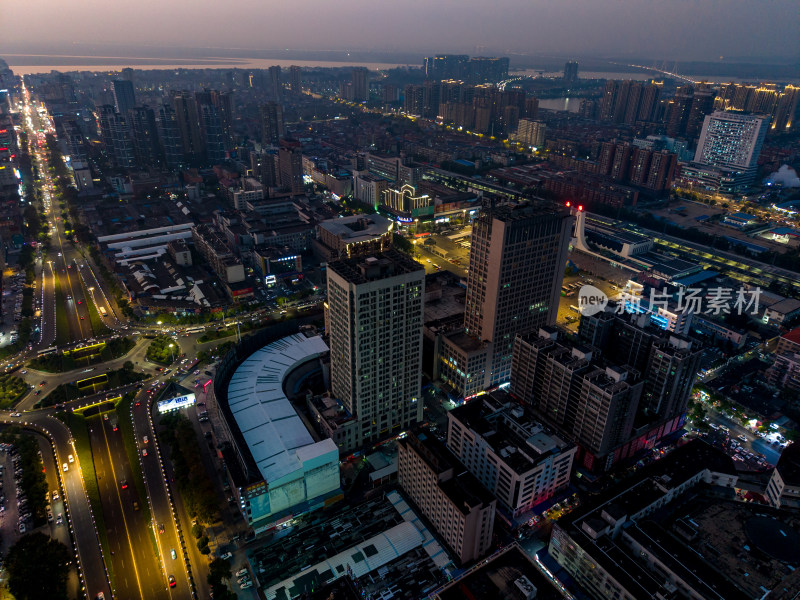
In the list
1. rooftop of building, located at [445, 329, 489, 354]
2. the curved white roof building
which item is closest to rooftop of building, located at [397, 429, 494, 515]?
the curved white roof building

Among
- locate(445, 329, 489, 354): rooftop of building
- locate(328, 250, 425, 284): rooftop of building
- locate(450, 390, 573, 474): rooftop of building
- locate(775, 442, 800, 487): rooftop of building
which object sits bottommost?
locate(775, 442, 800, 487): rooftop of building

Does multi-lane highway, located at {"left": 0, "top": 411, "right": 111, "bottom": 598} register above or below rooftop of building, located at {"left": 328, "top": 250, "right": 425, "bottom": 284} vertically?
below

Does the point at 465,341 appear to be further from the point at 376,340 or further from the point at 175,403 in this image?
the point at 175,403

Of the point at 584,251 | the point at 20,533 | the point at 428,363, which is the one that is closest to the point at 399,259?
the point at 428,363

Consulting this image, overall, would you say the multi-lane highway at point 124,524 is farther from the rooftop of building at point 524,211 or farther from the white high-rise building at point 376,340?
the rooftop of building at point 524,211

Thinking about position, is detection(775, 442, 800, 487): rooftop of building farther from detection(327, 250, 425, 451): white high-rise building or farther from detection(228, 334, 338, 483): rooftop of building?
detection(228, 334, 338, 483): rooftop of building

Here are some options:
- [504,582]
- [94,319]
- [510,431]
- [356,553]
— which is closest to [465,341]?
[510,431]

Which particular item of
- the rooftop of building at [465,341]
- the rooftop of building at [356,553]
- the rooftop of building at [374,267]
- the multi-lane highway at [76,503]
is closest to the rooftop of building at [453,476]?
the rooftop of building at [356,553]

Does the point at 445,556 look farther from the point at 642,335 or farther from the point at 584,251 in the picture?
the point at 584,251
